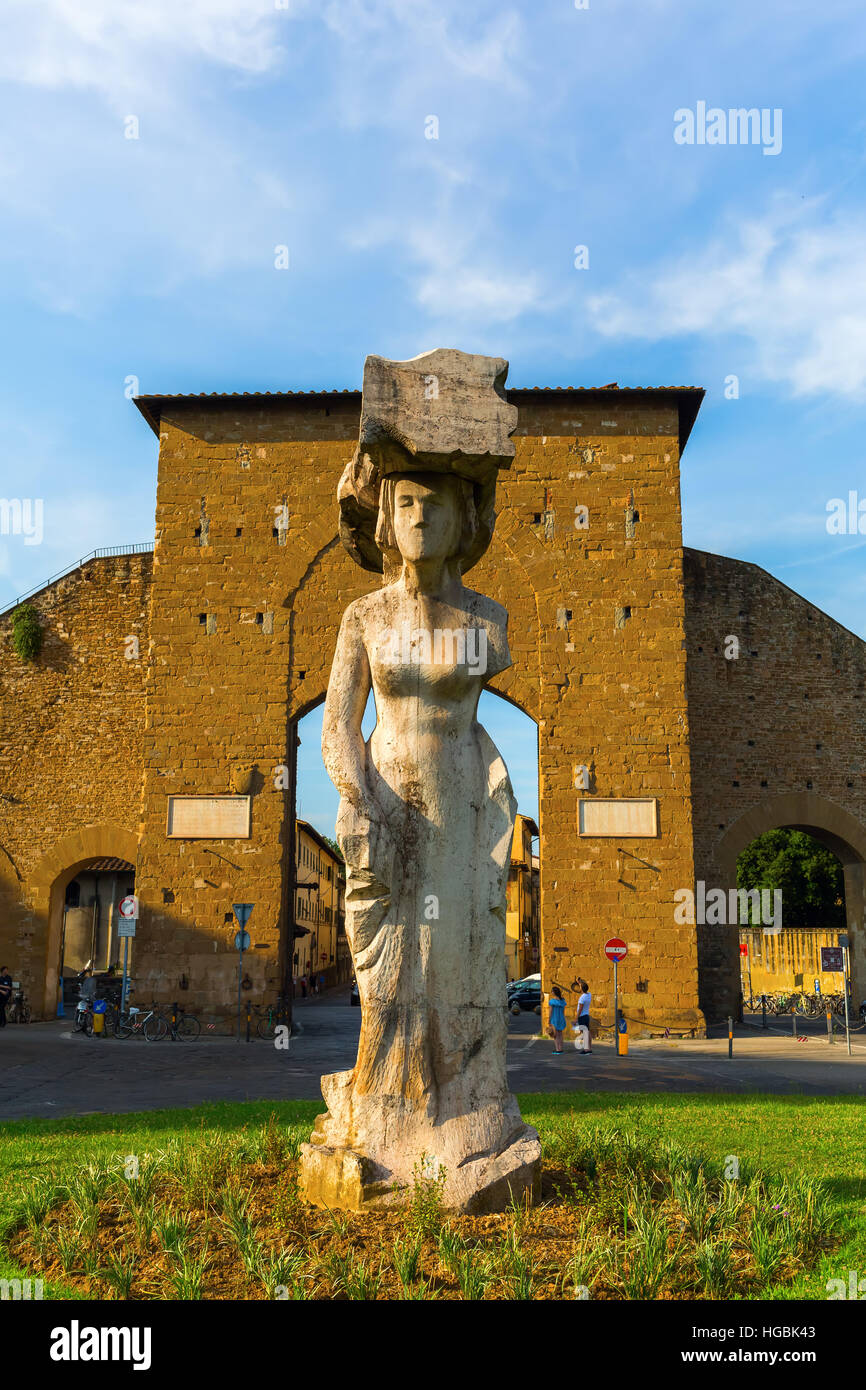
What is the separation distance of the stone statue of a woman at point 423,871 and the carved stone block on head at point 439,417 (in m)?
0.02

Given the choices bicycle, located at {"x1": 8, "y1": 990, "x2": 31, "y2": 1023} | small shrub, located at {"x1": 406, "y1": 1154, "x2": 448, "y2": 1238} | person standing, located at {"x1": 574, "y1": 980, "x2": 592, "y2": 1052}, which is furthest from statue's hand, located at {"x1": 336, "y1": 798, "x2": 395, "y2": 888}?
bicycle, located at {"x1": 8, "y1": 990, "x2": 31, "y2": 1023}

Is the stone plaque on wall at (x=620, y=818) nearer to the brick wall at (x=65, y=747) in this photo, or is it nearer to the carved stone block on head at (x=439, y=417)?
the brick wall at (x=65, y=747)

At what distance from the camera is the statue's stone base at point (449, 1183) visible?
4105 millimetres

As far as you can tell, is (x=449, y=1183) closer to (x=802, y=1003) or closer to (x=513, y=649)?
(x=513, y=649)

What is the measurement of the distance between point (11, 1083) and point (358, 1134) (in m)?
9.10

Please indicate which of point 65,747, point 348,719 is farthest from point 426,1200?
point 65,747

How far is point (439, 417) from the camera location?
15.3ft

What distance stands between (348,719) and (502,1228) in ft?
7.12

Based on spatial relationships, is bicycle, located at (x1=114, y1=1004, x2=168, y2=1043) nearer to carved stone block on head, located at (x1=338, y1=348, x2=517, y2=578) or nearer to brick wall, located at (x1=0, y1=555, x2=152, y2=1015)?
brick wall, located at (x1=0, y1=555, x2=152, y2=1015)

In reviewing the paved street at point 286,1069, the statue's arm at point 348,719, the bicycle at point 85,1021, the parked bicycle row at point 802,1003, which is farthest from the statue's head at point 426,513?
the parked bicycle row at point 802,1003

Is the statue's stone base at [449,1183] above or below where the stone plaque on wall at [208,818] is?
below

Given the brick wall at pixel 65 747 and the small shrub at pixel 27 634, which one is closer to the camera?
the brick wall at pixel 65 747

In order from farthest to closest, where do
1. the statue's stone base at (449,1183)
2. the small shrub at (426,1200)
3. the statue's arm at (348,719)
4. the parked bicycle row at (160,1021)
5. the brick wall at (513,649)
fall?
the brick wall at (513,649) → the parked bicycle row at (160,1021) → the statue's arm at (348,719) → the statue's stone base at (449,1183) → the small shrub at (426,1200)

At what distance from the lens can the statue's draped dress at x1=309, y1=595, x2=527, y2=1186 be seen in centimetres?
431
